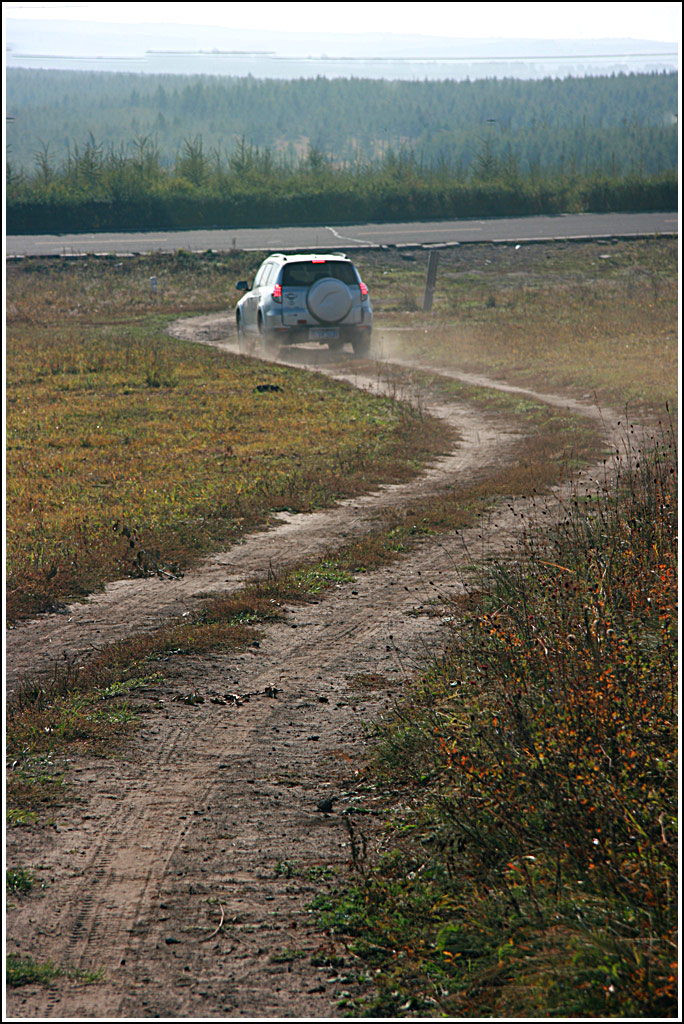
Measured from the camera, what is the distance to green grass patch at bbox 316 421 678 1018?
9.40 feet

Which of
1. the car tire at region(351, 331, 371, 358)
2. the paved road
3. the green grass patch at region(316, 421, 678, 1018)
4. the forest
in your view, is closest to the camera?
the green grass patch at region(316, 421, 678, 1018)

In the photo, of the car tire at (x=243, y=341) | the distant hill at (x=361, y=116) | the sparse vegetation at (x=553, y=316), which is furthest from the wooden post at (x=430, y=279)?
the distant hill at (x=361, y=116)

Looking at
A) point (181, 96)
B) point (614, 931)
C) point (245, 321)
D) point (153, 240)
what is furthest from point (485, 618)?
point (181, 96)

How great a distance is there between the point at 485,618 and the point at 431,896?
6.08 ft

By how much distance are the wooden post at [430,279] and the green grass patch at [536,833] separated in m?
19.4

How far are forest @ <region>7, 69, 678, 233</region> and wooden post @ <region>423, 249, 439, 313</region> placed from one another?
10.6 m

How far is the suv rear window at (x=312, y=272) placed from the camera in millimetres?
17188

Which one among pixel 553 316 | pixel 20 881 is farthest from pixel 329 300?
pixel 20 881

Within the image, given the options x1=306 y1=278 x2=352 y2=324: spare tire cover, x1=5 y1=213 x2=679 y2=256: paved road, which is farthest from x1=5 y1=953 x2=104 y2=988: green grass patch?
x1=5 y1=213 x2=679 y2=256: paved road

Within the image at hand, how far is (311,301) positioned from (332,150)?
A: 58.1 m

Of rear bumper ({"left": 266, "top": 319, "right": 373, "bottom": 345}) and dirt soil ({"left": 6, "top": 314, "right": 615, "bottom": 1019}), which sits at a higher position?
rear bumper ({"left": 266, "top": 319, "right": 373, "bottom": 345})

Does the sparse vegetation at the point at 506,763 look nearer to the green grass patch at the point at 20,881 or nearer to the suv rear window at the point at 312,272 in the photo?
the green grass patch at the point at 20,881

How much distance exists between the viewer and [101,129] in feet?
340

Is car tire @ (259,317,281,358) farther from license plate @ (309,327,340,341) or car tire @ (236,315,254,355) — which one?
car tire @ (236,315,254,355)
